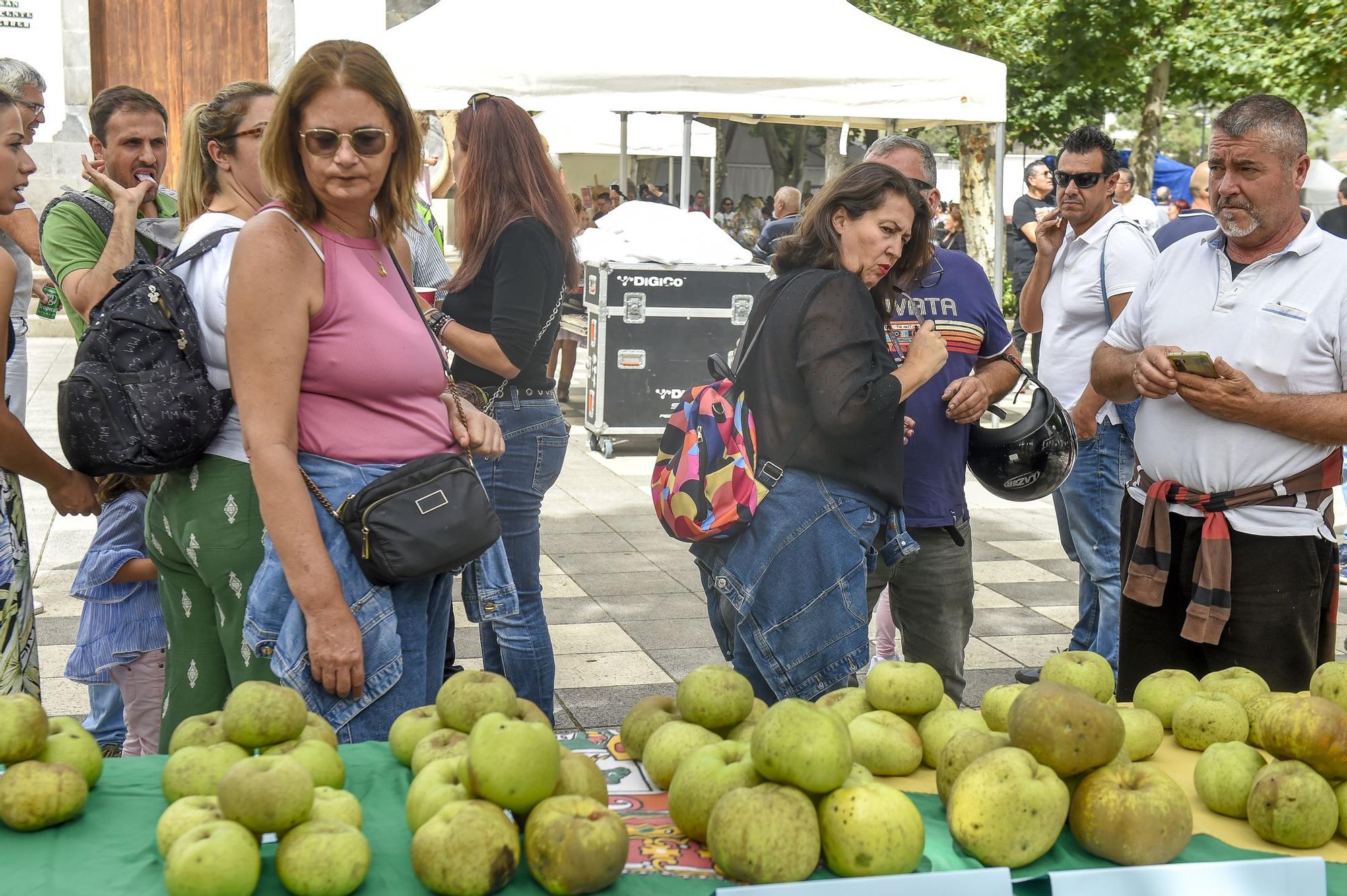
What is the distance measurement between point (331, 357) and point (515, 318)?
1.62m

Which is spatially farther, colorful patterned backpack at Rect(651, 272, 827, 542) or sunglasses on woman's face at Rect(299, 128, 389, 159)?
colorful patterned backpack at Rect(651, 272, 827, 542)

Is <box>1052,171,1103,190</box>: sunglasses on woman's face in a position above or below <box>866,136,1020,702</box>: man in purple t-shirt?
above

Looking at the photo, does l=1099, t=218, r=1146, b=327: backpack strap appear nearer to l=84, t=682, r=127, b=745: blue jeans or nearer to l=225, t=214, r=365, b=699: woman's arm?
l=225, t=214, r=365, b=699: woman's arm

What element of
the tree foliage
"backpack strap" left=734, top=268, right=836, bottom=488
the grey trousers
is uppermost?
the tree foliage

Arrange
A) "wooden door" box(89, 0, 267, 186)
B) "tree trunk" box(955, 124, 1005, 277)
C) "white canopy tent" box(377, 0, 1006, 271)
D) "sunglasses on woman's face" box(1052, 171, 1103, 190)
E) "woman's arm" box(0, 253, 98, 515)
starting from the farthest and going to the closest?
"tree trunk" box(955, 124, 1005, 277)
"wooden door" box(89, 0, 267, 186)
"white canopy tent" box(377, 0, 1006, 271)
"sunglasses on woman's face" box(1052, 171, 1103, 190)
"woman's arm" box(0, 253, 98, 515)

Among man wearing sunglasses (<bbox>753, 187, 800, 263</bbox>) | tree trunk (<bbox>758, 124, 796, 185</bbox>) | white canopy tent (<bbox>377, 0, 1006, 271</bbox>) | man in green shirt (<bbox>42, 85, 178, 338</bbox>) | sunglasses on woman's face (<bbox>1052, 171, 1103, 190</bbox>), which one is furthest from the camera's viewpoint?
tree trunk (<bbox>758, 124, 796, 185</bbox>)

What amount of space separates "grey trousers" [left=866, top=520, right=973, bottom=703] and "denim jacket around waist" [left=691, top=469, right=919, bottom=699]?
66 centimetres

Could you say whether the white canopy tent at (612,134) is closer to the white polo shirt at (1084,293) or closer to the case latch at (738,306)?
the case latch at (738,306)

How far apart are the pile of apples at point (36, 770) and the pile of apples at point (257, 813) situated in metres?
0.14

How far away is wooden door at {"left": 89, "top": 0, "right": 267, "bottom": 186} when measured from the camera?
15367mm

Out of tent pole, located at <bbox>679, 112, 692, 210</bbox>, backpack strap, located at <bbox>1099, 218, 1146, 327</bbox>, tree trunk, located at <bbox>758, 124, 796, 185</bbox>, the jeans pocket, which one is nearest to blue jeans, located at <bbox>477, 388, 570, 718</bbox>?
the jeans pocket

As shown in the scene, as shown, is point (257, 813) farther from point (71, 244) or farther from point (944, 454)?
point (71, 244)

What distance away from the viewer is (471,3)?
9844 millimetres

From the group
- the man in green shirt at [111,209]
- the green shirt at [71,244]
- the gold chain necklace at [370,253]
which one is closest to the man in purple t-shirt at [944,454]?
the gold chain necklace at [370,253]
